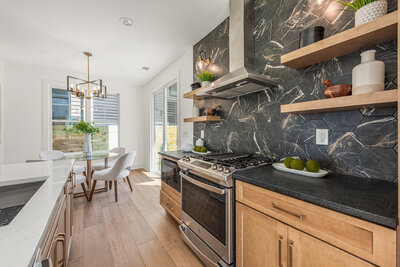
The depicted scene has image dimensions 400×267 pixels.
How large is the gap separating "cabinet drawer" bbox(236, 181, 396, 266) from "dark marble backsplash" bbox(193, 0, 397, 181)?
23.9 inches

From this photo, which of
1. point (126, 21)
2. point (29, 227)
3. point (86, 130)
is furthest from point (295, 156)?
point (86, 130)

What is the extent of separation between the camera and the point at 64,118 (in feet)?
14.0

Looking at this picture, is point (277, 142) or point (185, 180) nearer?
point (277, 142)

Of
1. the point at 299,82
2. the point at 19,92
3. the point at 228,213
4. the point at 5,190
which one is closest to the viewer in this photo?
the point at 5,190

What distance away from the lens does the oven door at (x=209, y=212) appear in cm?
129

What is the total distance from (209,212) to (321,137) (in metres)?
1.11

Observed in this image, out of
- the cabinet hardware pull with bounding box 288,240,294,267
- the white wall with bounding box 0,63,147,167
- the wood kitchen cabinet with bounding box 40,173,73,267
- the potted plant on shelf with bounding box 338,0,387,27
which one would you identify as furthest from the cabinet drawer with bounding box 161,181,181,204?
the white wall with bounding box 0,63,147,167

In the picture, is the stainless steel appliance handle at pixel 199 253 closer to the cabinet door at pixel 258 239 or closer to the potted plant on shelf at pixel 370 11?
the cabinet door at pixel 258 239

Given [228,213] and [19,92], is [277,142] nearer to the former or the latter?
[228,213]

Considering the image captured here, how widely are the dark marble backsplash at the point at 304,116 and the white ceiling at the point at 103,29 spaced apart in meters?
0.55

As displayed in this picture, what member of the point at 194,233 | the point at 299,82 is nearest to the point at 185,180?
the point at 194,233

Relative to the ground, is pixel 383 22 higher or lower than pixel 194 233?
higher

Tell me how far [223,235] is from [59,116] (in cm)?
488

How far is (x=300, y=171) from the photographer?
1.21 metres
